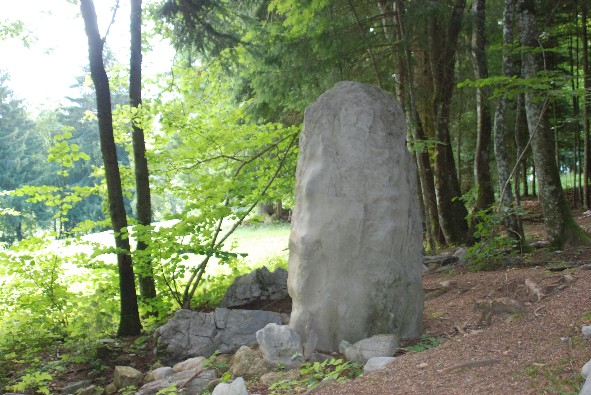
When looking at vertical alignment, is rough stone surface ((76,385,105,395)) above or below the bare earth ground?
below

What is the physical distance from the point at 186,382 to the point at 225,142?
432cm

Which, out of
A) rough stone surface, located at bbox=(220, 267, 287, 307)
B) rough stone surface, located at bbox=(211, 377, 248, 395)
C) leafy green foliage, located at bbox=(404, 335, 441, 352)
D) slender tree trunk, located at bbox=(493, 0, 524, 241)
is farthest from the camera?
rough stone surface, located at bbox=(220, 267, 287, 307)

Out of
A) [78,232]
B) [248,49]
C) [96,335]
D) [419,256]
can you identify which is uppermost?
[248,49]

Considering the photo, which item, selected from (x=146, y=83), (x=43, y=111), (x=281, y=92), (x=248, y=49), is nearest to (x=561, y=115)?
(x=281, y=92)

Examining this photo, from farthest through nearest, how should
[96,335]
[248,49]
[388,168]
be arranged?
1. [248,49]
2. [96,335]
3. [388,168]

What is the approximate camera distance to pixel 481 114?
10109mm

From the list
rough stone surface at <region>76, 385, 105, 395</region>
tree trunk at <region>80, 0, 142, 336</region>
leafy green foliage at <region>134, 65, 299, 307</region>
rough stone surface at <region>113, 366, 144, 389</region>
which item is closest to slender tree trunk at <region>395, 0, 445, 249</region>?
leafy green foliage at <region>134, 65, 299, 307</region>

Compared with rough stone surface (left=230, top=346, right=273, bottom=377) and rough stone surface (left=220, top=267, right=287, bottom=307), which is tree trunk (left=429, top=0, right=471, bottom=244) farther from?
rough stone surface (left=230, top=346, right=273, bottom=377)

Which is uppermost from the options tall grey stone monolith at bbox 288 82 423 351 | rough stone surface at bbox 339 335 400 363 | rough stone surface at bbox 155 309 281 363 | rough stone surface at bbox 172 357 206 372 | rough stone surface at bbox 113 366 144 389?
tall grey stone monolith at bbox 288 82 423 351

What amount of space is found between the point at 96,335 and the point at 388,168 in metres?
4.99

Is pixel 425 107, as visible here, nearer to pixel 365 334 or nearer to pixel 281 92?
pixel 281 92

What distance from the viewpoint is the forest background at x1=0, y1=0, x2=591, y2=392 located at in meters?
7.58

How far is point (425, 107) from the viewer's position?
12398 mm

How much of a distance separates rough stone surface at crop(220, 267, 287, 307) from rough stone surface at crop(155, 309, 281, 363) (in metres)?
1.52
